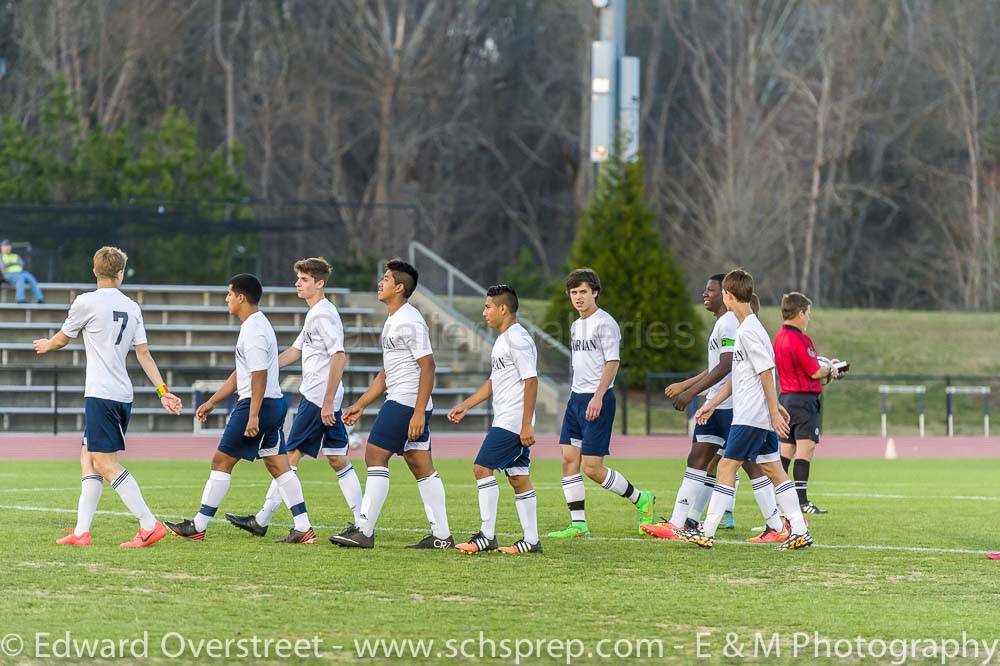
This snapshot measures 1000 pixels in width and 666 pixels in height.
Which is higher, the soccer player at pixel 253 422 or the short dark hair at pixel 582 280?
the short dark hair at pixel 582 280

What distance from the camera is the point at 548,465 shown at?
21531mm

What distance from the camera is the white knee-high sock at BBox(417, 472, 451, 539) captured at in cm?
1070

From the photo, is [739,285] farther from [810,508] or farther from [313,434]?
[810,508]

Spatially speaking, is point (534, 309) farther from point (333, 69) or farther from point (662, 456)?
point (333, 69)

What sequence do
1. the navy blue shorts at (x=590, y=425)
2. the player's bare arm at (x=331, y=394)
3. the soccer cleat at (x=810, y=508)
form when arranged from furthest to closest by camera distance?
the soccer cleat at (x=810, y=508)
the navy blue shorts at (x=590, y=425)
the player's bare arm at (x=331, y=394)

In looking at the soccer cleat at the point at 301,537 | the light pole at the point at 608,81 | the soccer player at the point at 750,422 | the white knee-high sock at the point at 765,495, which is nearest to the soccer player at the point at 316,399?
the soccer cleat at the point at 301,537

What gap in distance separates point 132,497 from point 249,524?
3.99ft

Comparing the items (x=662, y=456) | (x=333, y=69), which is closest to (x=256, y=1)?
(x=333, y=69)

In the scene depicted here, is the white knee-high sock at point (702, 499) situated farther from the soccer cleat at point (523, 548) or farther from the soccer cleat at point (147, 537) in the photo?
the soccer cleat at point (147, 537)

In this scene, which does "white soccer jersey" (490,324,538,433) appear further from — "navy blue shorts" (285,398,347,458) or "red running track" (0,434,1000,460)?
"red running track" (0,434,1000,460)

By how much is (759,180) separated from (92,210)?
82.9 feet

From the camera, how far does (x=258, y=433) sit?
35.3ft

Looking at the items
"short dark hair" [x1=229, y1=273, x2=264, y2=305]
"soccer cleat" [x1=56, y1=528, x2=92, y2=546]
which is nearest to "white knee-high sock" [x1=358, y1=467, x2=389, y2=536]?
"short dark hair" [x1=229, y1=273, x2=264, y2=305]

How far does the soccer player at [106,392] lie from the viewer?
408 inches
